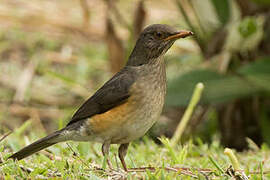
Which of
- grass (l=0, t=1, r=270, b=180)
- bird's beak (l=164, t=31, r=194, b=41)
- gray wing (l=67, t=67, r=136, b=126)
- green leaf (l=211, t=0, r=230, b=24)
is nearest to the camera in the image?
grass (l=0, t=1, r=270, b=180)

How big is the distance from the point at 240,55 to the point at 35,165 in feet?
13.0

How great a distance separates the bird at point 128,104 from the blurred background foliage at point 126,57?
4.29 ft

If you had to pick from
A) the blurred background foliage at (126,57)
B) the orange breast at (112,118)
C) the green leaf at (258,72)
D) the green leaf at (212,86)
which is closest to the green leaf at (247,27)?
the blurred background foliage at (126,57)

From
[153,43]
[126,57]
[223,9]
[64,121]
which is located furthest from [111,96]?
[64,121]

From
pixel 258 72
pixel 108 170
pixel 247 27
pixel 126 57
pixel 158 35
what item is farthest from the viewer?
pixel 126 57

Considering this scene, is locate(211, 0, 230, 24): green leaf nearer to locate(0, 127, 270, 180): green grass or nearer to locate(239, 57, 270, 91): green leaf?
locate(239, 57, 270, 91): green leaf

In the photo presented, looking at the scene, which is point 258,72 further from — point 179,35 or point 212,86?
point 179,35

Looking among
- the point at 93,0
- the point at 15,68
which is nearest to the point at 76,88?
the point at 15,68

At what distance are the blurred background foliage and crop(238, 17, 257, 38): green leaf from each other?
0.04 ft

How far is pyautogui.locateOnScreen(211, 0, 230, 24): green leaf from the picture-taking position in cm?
701

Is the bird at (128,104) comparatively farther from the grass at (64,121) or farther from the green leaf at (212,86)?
the green leaf at (212,86)

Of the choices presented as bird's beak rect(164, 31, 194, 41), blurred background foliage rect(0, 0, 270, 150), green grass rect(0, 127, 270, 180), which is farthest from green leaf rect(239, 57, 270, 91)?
bird's beak rect(164, 31, 194, 41)

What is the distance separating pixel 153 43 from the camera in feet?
14.5

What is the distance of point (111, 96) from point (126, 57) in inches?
135
